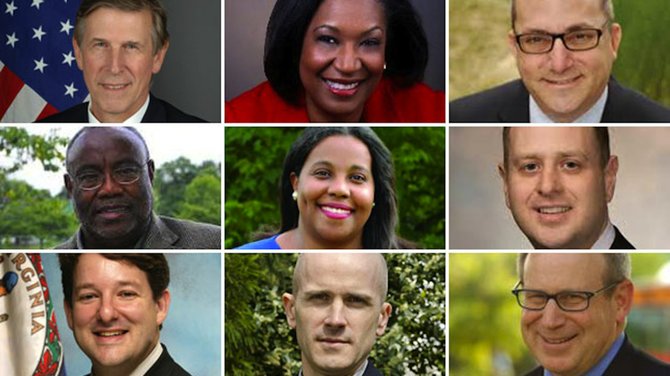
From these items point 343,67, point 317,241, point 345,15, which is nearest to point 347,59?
point 343,67

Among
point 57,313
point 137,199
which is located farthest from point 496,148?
point 57,313

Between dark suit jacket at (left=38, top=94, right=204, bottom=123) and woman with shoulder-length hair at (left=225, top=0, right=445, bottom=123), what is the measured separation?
180 millimetres

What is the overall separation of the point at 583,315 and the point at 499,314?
31 cm

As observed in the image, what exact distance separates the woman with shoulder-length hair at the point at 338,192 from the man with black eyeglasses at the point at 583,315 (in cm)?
56

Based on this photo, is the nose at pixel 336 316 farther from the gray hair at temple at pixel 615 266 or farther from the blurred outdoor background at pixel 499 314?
the gray hair at temple at pixel 615 266

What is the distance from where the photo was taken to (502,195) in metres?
6.52

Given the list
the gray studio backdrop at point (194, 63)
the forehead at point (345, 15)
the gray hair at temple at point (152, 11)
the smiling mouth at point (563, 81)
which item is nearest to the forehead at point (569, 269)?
the smiling mouth at point (563, 81)

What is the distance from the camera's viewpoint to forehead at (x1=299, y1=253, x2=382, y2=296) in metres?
→ 6.51

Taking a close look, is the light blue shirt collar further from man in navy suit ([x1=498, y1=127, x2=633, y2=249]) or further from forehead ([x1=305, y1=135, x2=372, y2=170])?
forehead ([x1=305, y1=135, x2=372, y2=170])

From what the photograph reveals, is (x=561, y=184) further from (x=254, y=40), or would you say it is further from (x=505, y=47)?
(x=254, y=40)

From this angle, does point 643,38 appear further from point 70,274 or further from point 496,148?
point 70,274

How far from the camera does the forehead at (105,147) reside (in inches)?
258

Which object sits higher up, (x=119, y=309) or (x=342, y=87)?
(x=342, y=87)

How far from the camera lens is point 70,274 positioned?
6.59 meters
